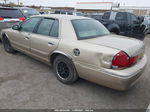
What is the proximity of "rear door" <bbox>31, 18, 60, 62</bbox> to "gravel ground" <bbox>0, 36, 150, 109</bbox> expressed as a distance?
2.03 feet

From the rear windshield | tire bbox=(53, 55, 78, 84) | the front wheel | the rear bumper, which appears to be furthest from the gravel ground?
the rear windshield

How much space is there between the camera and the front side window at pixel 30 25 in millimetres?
3595

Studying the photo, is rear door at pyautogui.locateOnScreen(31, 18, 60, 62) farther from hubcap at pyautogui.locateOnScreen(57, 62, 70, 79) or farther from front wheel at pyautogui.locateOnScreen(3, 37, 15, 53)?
front wheel at pyautogui.locateOnScreen(3, 37, 15, 53)

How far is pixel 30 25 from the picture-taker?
12.4 feet

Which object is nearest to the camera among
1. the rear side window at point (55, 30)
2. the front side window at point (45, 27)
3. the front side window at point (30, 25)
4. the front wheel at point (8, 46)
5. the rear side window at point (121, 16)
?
the rear side window at point (55, 30)

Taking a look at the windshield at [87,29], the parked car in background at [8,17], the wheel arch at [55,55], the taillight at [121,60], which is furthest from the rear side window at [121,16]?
the taillight at [121,60]

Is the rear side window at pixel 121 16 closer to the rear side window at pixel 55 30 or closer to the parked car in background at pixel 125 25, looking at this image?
the parked car in background at pixel 125 25

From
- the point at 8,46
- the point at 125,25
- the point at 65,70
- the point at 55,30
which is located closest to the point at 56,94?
the point at 65,70

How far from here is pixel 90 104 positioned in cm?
245

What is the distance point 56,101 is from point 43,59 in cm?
129

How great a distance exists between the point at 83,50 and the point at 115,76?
0.73 m

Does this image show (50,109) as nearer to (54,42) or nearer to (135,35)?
(54,42)

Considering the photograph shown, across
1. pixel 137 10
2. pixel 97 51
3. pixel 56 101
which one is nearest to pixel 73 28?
pixel 97 51

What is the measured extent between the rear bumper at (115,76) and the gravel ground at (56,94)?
477 millimetres
